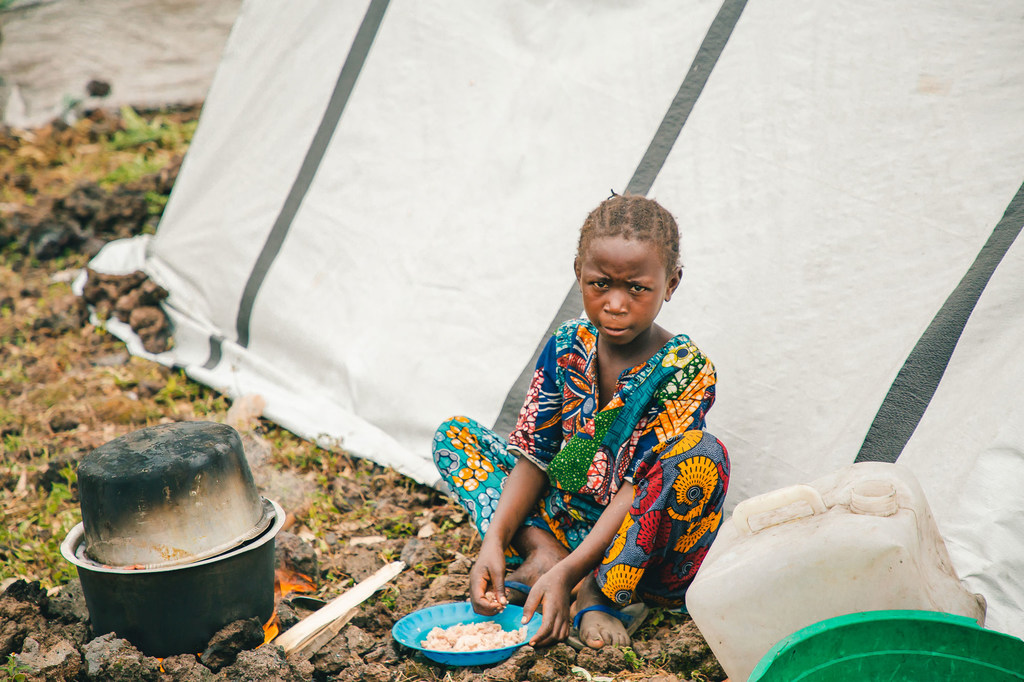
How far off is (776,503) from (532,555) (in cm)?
76

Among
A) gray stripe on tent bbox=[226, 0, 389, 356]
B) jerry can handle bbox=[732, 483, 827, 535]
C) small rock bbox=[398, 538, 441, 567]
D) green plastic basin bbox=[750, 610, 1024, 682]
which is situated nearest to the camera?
green plastic basin bbox=[750, 610, 1024, 682]

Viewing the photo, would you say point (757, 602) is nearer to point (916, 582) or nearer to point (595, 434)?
point (916, 582)

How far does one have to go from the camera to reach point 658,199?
2549mm

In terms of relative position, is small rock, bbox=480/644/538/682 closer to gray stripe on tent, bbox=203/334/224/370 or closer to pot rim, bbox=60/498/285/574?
pot rim, bbox=60/498/285/574

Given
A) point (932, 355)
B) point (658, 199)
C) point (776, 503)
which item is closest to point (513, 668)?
point (776, 503)

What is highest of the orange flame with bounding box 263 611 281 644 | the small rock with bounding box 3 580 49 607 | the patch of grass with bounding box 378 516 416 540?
the orange flame with bounding box 263 611 281 644

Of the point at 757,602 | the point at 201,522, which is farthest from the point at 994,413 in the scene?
the point at 201,522

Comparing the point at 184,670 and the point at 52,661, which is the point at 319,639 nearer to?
the point at 184,670

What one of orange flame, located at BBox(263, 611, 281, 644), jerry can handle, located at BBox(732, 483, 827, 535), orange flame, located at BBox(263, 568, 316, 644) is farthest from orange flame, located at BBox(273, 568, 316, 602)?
jerry can handle, located at BBox(732, 483, 827, 535)

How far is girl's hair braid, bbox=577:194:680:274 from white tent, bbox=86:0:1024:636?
516 mm

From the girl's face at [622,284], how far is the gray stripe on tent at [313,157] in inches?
66.1

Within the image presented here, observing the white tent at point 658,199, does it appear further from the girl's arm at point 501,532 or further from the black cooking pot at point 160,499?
the black cooking pot at point 160,499

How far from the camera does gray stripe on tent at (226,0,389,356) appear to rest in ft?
10.3

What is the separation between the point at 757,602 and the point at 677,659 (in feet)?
1.26
